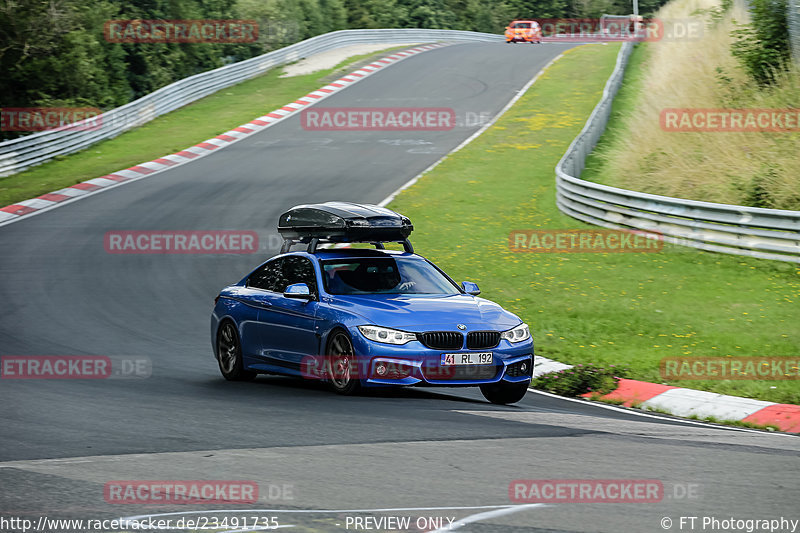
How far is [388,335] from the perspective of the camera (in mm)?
10508

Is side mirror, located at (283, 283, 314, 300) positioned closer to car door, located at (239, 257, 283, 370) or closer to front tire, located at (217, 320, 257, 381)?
car door, located at (239, 257, 283, 370)

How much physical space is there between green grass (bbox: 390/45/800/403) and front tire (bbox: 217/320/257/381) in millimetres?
3797

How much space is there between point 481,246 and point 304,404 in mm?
12548

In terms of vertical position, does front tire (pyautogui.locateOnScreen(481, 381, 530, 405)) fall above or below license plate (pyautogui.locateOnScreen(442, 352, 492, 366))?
below

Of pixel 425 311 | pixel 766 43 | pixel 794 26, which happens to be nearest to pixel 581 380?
pixel 425 311

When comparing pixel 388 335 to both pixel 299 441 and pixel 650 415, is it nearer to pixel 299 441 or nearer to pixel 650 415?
pixel 299 441

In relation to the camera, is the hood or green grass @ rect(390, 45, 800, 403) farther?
green grass @ rect(390, 45, 800, 403)

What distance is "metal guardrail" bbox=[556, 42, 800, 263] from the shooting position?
60.4ft

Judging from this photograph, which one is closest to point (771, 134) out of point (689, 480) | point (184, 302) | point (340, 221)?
point (184, 302)

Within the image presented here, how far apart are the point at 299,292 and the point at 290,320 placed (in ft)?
1.47

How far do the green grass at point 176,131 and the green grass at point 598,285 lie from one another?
388 inches

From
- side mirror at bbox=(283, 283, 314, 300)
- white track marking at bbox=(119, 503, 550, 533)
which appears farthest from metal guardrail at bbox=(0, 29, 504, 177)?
white track marking at bbox=(119, 503, 550, 533)

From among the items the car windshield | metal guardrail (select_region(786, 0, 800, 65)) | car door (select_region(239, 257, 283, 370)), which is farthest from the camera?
metal guardrail (select_region(786, 0, 800, 65))

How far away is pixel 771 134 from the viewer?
2478cm
